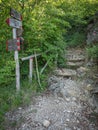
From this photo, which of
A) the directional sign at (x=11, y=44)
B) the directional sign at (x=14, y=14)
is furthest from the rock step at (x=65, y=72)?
the directional sign at (x=14, y=14)

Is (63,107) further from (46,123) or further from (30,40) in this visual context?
(30,40)

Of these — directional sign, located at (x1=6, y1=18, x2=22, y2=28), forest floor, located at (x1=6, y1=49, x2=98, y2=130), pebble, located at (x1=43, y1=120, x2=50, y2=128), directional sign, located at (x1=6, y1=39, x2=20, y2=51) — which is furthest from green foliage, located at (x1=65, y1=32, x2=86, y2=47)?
pebble, located at (x1=43, y1=120, x2=50, y2=128)

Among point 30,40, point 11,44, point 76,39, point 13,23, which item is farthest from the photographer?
point 76,39

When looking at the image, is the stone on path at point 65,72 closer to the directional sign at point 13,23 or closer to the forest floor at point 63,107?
the forest floor at point 63,107

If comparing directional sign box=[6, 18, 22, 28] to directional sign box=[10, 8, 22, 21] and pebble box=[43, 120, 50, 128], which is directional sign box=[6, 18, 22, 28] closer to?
directional sign box=[10, 8, 22, 21]

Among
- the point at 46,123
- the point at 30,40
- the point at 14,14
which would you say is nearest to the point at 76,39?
the point at 30,40

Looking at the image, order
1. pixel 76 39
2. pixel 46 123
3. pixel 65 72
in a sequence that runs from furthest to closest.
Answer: pixel 76 39
pixel 65 72
pixel 46 123

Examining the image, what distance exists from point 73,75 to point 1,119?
10.5ft

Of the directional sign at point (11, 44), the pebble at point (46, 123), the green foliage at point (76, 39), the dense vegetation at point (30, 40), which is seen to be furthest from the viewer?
the green foliage at point (76, 39)

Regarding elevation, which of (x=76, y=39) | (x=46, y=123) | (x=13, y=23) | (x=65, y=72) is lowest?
(x=46, y=123)

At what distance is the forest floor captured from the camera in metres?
4.12

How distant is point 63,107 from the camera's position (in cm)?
476

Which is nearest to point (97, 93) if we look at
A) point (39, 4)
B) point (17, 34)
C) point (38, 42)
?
point (38, 42)

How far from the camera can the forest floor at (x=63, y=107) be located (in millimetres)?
4121
